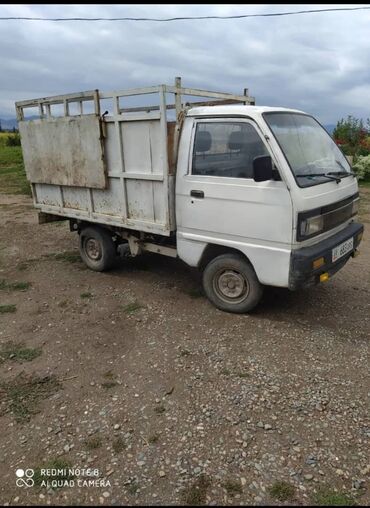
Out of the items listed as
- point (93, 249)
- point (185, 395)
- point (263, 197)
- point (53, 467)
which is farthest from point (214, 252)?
point (53, 467)

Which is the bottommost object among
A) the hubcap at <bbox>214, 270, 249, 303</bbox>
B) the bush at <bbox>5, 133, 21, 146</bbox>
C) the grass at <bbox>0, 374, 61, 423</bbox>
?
the grass at <bbox>0, 374, 61, 423</bbox>

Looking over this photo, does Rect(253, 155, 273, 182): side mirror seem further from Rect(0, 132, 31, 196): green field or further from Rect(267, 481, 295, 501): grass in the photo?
Rect(0, 132, 31, 196): green field

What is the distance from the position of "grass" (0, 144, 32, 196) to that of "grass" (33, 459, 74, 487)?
41.3 ft

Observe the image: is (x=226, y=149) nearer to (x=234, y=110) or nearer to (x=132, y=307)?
(x=234, y=110)

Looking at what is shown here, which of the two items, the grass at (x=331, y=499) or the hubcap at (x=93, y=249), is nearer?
the grass at (x=331, y=499)

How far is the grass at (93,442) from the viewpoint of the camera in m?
2.63

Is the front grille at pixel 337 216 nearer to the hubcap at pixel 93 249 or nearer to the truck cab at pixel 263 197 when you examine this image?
the truck cab at pixel 263 197

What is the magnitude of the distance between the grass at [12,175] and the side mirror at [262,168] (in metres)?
11.9

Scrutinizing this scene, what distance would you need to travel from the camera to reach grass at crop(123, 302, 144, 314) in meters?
4.65

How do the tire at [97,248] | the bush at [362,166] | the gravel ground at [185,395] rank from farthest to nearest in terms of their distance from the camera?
the bush at [362,166], the tire at [97,248], the gravel ground at [185,395]

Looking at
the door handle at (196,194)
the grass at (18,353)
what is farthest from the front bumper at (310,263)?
the grass at (18,353)

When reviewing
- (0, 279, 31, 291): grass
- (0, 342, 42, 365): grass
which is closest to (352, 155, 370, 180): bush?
(0, 279, 31, 291): grass

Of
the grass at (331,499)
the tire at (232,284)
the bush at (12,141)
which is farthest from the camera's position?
the bush at (12,141)

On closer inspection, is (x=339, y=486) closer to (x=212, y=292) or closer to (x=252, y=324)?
(x=252, y=324)
